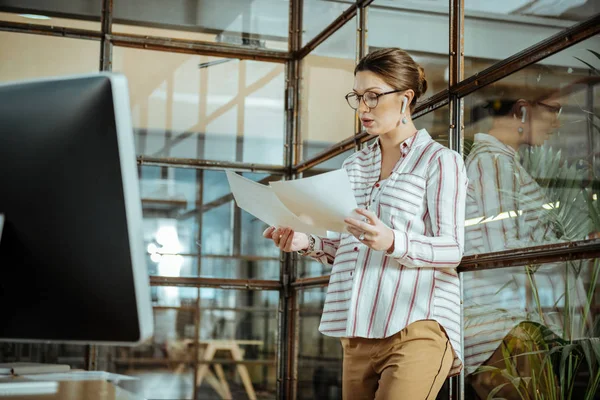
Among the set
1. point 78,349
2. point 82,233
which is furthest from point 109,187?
point 78,349

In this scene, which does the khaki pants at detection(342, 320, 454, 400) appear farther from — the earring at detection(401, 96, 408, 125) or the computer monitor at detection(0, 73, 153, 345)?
the computer monitor at detection(0, 73, 153, 345)

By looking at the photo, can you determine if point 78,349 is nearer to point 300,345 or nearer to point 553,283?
point 300,345

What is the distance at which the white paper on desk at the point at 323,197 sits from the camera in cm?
167

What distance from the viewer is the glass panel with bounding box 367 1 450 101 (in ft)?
8.52

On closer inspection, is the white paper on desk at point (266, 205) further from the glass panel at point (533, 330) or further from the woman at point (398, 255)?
the glass panel at point (533, 330)

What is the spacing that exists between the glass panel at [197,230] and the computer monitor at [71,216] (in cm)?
287

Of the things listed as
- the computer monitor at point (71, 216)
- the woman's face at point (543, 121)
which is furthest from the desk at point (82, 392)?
the woman's face at point (543, 121)

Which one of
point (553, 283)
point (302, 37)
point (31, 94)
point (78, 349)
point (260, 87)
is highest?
point (302, 37)

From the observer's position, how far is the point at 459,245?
6.04 feet

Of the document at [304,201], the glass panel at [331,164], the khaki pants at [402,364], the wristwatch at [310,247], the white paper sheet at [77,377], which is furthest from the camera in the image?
the glass panel at [331,164]

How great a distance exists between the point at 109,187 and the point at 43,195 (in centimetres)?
10

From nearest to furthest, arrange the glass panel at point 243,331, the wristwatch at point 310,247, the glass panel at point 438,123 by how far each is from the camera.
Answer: the wristwatch at point 310,247, the glass panel at point 438,123, the glass panel at point 243,331

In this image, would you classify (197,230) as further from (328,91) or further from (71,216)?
(71,216)

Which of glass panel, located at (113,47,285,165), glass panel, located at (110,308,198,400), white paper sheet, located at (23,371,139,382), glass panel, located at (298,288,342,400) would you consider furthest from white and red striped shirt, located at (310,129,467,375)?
glass panel, located at (113,47,285,165)
